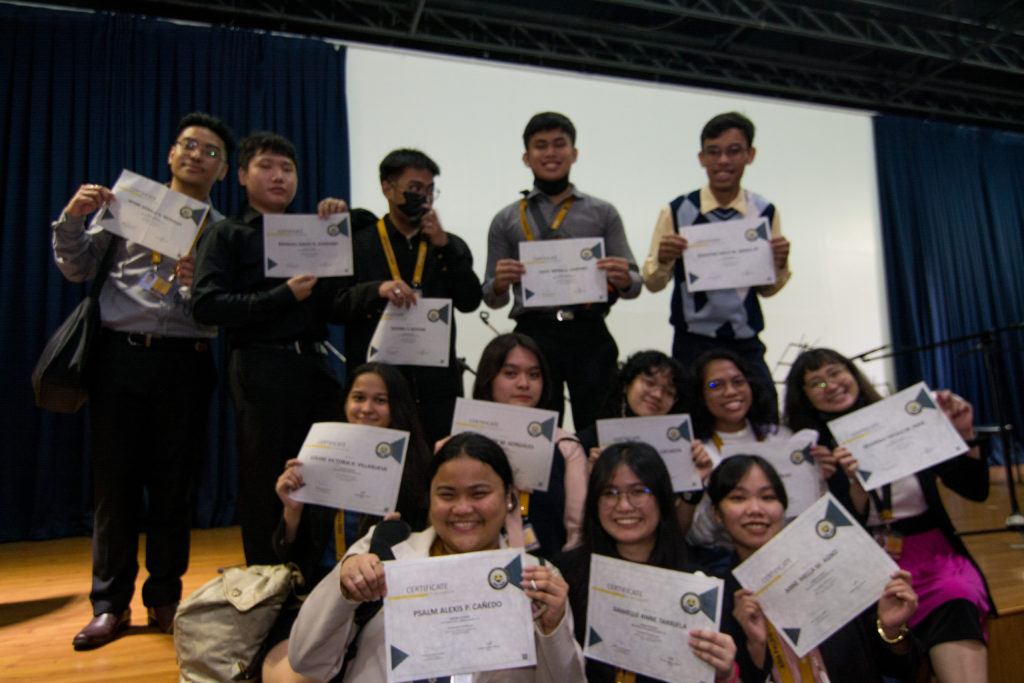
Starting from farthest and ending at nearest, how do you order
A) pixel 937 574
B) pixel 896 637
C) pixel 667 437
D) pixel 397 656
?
pixel 667 437 → pixel 937 574 → pixel 896 637 → pixel 397 656

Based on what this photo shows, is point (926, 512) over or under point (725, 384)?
under

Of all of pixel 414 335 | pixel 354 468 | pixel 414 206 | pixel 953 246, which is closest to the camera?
pixel 354 468

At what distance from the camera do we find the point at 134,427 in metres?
2.27

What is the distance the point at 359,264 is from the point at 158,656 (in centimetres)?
155

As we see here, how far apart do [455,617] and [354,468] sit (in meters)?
0.64

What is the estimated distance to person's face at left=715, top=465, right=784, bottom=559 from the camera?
1.75m

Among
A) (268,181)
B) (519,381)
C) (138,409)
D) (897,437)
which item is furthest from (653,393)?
(138,409)

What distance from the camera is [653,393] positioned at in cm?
228

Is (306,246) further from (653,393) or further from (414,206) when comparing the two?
(653,393)

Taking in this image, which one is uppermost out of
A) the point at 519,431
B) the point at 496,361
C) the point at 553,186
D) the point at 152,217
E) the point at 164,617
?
the point at 553,186

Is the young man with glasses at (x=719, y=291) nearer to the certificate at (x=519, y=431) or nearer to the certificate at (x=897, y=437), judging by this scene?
the certificate at (x=897, y=437)

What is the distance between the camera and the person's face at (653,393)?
2.28 m

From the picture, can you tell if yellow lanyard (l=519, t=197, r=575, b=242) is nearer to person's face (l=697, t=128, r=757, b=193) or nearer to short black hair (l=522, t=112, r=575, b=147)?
short black hair (l=522, t=112, r=575, b=147)

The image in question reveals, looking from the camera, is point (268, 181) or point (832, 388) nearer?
point (832, 388)
